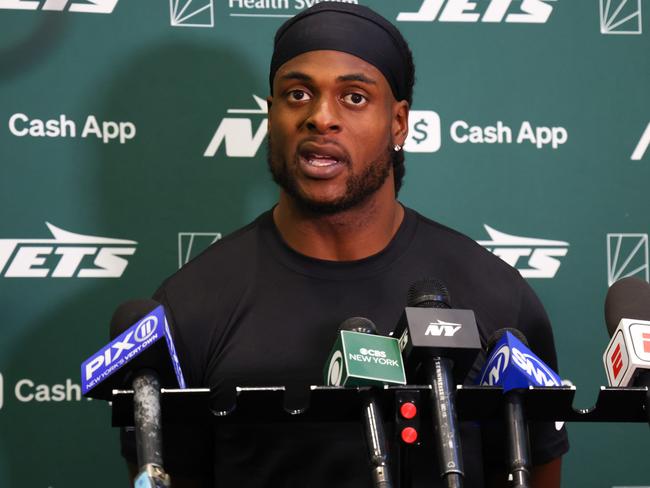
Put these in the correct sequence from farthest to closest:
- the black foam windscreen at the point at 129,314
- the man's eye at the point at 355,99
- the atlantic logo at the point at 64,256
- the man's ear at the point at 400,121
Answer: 1. the atlantic logo at the point at 64,256
2. the man's ear at the point at 400,121
3. the man's eye at the point at 355,99
4. the black foam windscreen at the point at 129,314

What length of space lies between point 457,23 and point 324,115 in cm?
74

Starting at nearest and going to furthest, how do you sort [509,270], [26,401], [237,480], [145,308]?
[145,308], [237,480], [509,270], [26,401]

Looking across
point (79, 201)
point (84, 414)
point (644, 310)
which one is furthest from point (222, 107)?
point (644, 310)

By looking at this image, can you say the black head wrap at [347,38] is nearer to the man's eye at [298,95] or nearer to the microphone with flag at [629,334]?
the man's eye at [298,95]

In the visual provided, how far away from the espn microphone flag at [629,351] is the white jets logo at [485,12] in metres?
1.16

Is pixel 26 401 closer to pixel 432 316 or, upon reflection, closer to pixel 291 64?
pixel 291 64

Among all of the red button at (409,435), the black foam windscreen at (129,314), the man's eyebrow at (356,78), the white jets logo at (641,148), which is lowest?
the red button at (409,435)

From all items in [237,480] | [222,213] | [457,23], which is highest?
[457,23]

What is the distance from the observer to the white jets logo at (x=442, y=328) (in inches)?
49.7

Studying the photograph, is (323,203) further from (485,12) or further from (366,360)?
(485,12)

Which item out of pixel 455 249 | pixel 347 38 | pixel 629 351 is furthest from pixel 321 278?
pixel 629 351

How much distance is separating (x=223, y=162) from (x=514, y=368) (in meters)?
1.18

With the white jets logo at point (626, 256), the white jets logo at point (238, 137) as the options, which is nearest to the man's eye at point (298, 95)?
the white jets logo at point (238, 137)

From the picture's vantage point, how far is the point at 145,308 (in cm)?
143
